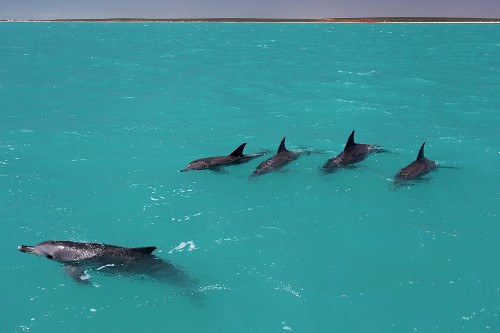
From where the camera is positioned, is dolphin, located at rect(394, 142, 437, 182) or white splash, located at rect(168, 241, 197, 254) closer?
white splash, located at rect(168, 241, 197, 254)

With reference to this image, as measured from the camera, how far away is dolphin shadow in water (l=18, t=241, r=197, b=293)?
9.12 metres

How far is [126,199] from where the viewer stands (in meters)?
12.9

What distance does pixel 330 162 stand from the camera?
14.8 meters

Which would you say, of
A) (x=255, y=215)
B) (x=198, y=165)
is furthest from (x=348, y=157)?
(x=198, y=165)

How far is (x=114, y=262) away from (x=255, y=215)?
4122 mm

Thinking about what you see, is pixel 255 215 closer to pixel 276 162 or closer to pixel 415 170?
pixel 276 162

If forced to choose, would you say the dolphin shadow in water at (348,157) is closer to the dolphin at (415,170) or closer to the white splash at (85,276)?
the dolphin at (415,170)

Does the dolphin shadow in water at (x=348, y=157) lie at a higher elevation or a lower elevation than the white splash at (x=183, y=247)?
higher

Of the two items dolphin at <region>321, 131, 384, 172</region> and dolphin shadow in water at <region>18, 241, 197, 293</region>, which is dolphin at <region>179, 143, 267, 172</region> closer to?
dolphin at <region>321, 131, 384, 172</region>

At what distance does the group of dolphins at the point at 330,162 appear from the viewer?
13.9 m

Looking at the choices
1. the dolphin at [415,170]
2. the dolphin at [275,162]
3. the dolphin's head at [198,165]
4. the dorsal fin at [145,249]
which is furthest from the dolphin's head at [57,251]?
the dolphin at [415,170]

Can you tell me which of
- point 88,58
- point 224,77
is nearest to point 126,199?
point 224,77

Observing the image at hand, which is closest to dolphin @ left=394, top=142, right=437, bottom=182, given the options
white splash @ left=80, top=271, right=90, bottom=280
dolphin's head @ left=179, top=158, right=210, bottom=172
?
dolphin's head @ left=179, top=158, right=210, bottom=172

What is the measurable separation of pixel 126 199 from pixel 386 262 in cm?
741
